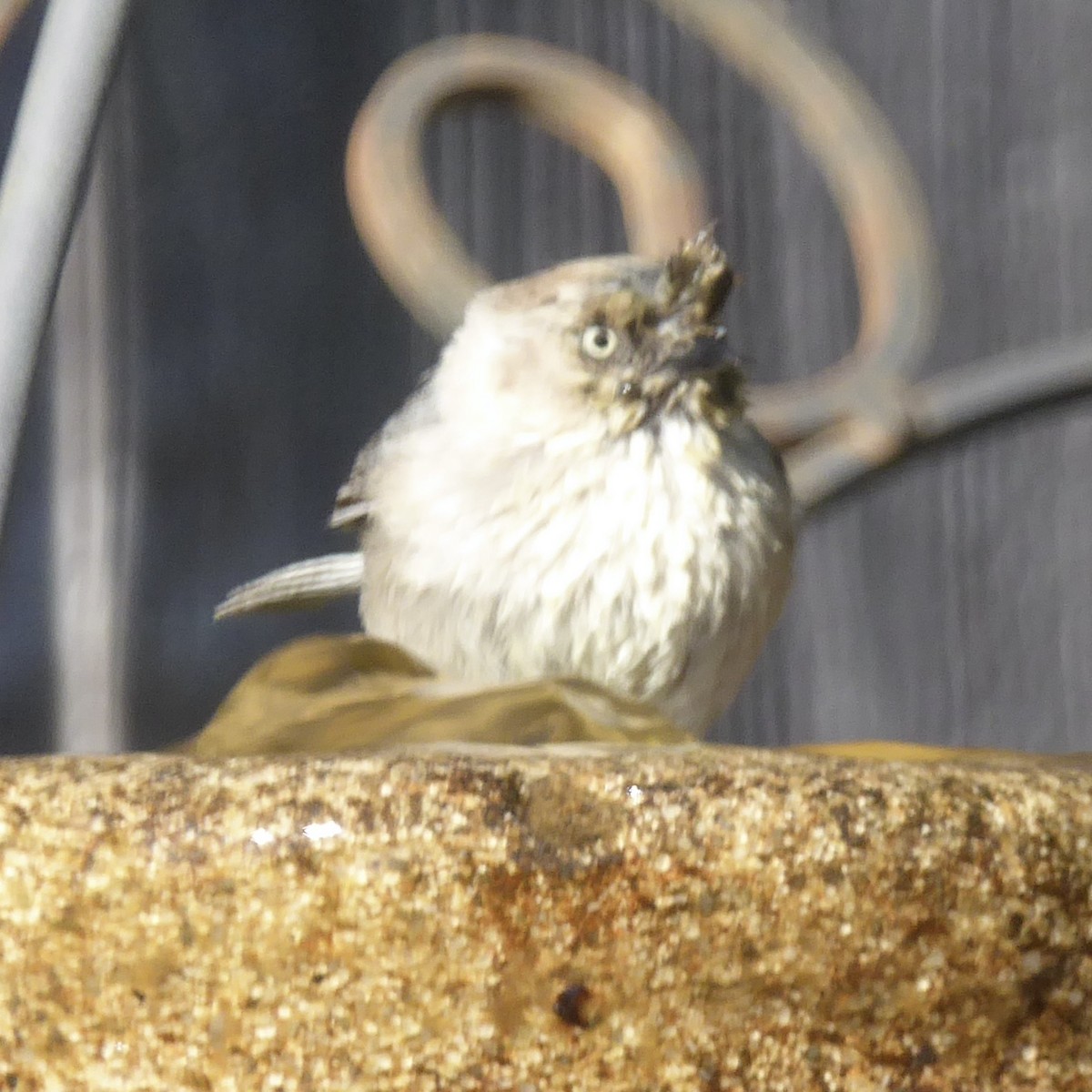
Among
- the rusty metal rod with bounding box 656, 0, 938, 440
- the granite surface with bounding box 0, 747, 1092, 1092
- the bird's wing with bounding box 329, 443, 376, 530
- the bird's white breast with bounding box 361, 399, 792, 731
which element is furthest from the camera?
the rusty metal rod with bounding box 656, 0, 938, 440

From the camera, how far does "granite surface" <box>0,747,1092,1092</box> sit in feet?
2.40

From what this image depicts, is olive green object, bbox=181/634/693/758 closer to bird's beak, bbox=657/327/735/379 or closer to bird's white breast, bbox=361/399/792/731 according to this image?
bird's white breast, bbox=361/399/792/731

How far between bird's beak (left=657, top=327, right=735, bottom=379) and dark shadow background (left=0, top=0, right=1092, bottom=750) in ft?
4.63

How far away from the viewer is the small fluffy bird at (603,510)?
3.62 ft

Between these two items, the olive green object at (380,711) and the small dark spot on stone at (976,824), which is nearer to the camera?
the small dark spot on stone at (976,824)

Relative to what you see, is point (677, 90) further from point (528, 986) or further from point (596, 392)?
point (528, 986)

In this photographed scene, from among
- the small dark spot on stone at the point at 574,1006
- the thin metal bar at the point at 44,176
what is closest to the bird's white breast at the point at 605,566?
the thin metal bar at the point at 44,176

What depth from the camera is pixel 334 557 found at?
143 centimetres

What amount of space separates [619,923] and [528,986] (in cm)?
4

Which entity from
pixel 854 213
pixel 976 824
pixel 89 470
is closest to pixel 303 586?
pixel 854 213

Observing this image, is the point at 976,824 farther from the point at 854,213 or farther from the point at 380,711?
the point at 854,213

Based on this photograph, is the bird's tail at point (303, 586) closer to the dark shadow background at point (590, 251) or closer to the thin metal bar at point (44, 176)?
the thin metal bar at point (44, 176)

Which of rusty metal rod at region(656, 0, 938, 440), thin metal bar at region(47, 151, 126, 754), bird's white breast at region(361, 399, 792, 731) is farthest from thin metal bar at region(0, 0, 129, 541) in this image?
thin metal bar at region(47, 151, 126, 754)

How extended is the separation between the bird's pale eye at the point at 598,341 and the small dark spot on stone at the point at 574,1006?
19.8 inches
